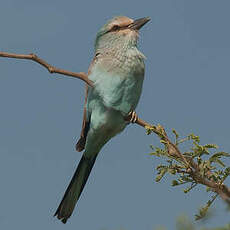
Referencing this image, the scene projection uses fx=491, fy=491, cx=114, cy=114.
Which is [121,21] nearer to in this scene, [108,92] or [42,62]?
[108,92]

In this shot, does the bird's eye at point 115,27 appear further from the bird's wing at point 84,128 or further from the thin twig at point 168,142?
the thin twig at point 168,142

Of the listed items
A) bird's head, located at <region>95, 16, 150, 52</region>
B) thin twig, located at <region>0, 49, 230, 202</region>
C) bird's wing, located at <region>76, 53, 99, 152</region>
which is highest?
bird's head, located at <region>95, 16, 150, 52</region>

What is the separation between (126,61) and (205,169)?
2.11m

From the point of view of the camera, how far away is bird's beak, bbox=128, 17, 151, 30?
4.80 meters

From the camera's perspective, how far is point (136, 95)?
173 inches

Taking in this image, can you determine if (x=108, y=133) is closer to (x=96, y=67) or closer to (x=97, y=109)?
(x=97, y=109)

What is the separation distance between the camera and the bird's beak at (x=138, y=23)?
4.80 meters

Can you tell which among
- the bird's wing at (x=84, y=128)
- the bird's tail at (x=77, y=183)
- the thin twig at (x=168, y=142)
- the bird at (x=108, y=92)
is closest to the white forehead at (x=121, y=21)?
the bird at (x=108, y=92)

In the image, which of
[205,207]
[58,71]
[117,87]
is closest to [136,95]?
[117,87]

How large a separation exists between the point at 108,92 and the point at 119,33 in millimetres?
820

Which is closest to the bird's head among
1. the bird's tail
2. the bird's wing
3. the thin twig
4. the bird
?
the bird

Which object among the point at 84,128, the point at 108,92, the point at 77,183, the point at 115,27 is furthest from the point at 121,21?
the point at 77,183

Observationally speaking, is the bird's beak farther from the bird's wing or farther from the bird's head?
the bird's wing

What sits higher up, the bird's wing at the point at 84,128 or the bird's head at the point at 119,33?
the bird's head at the point at 119,33
